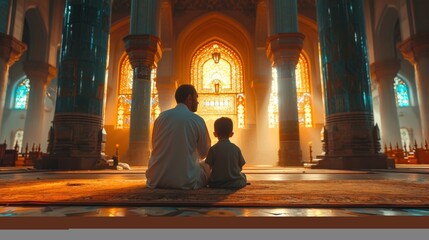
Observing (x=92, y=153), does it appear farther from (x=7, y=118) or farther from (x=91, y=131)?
(x=7, y=118)

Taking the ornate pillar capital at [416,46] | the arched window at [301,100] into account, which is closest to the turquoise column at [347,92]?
the ornate pillar capital at [416,46]

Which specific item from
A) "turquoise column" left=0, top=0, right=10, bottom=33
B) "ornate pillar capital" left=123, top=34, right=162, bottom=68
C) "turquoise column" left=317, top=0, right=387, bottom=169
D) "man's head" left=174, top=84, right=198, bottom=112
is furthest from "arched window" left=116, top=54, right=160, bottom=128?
"man's head" left=174, top=84, right=198, bottom=112

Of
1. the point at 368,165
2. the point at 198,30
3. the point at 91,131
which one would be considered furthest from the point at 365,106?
the point at 198,30

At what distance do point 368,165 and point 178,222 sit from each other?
19.8 ft

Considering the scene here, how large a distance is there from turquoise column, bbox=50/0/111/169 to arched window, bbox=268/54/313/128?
932 centimetres

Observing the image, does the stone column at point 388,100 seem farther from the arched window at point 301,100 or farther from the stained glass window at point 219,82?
the stained glass window at point 219,82

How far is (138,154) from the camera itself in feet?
30.5

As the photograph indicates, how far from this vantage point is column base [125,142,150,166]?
9.25 meters

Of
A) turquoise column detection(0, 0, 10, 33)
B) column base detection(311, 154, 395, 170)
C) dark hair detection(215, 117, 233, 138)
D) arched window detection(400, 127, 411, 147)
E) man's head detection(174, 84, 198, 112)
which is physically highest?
turquoise column detection(0, 0, 10, 33)

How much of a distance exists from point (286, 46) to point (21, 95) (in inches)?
640

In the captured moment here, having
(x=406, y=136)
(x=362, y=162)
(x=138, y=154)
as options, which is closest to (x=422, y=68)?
(x=362, y=162)

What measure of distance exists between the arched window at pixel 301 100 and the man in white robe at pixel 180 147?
1224cm

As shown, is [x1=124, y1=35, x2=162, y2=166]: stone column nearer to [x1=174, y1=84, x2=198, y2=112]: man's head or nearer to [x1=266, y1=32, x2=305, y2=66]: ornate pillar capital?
[x1=266, y1=32, x2=305, y2=66]: ornate pillar capital

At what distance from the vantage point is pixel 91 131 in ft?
22.1
